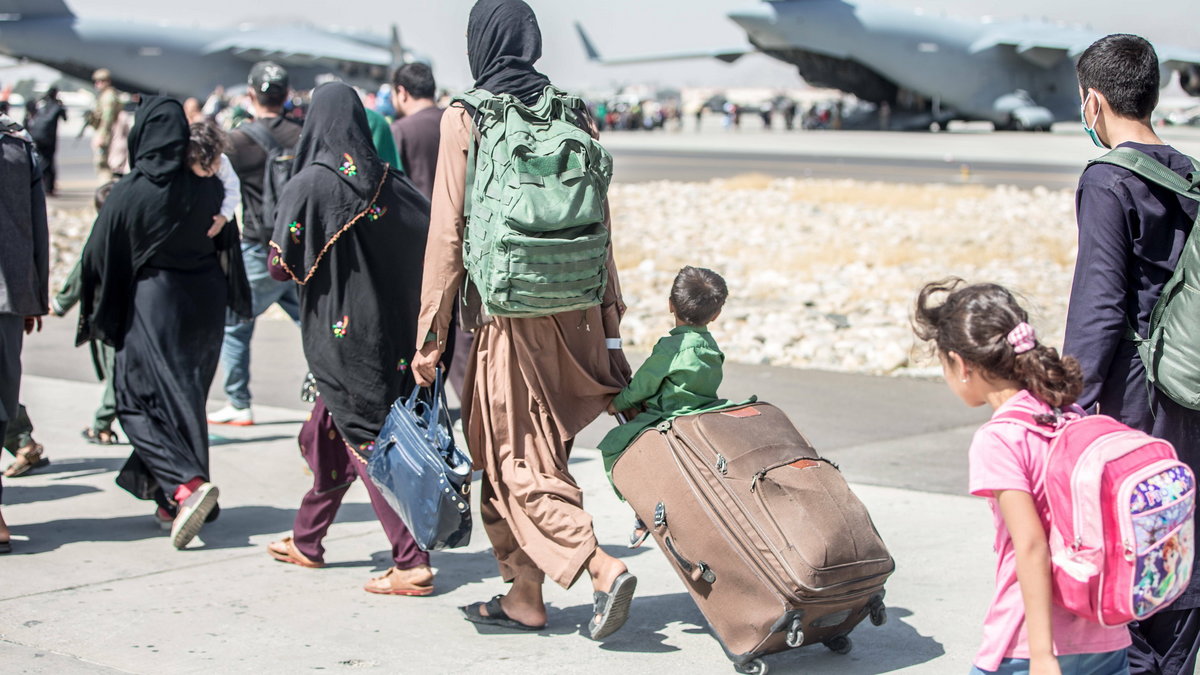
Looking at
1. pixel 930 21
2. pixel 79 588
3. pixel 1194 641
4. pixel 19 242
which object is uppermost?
pixel 930 21

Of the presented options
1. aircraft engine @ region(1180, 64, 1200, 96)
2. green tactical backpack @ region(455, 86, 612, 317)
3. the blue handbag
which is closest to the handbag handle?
the blue handbag

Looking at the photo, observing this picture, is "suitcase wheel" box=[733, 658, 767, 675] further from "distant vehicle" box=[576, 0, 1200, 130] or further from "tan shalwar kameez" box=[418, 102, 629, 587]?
"distant vehicle" box=[576, 0, 1200, 130]

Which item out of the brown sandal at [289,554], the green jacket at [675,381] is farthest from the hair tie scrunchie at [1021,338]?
the brown sandal at [289,554]

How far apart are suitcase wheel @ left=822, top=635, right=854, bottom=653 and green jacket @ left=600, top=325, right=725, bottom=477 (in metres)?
0.84

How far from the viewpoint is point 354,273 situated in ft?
15.4

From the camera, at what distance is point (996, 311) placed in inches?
106

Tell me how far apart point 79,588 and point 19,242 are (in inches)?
58.1

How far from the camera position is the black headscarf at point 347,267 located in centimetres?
467

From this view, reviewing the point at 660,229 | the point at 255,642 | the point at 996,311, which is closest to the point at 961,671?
the point at 996,311

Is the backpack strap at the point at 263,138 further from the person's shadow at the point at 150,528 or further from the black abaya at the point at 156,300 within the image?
the person's shadow at the point at 150,528

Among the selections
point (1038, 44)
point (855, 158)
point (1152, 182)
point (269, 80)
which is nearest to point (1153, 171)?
point (1152, 182)

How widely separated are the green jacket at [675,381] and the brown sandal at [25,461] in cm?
372

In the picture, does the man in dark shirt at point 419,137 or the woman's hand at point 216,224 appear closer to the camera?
the woman's hand at point 216,224

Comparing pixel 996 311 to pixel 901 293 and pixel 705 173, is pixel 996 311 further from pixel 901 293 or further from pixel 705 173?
pixel 705 173
